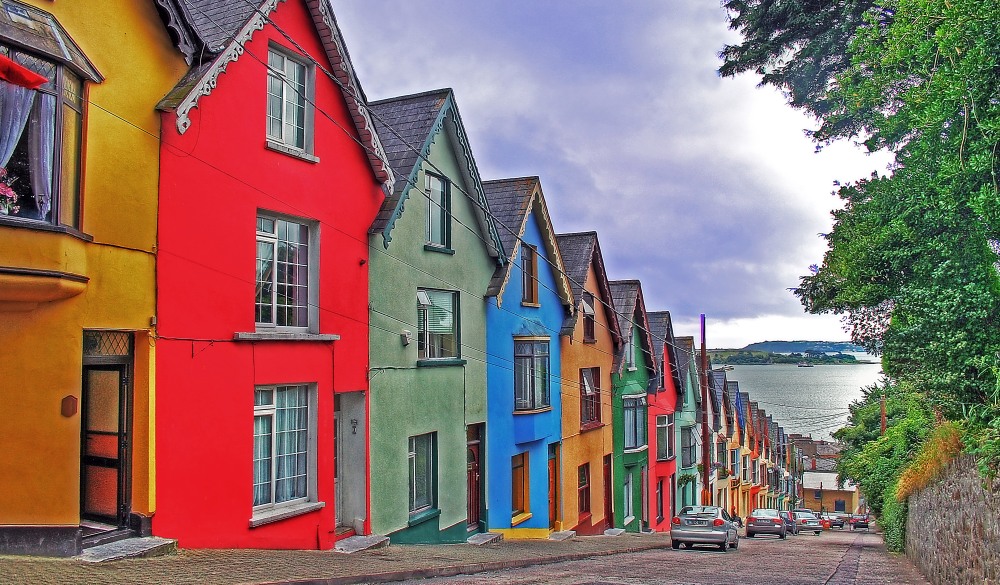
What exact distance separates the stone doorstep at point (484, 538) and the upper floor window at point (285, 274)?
300 inches

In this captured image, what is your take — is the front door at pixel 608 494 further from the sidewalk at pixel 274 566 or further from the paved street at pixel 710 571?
the sidewalk at pixel 274 566

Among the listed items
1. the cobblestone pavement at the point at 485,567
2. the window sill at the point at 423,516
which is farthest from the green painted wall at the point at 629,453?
the window sill at the point at 423,516

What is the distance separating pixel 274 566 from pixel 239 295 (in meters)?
4.00

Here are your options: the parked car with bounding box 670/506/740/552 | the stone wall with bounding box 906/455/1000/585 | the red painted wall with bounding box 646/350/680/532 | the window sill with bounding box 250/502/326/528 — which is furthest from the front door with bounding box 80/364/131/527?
the red painted wall with bounding box 646/350/680/532

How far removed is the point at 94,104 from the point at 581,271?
63.2ft

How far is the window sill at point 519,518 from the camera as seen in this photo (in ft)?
71.6

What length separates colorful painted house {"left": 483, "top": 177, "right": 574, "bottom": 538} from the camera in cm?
2081

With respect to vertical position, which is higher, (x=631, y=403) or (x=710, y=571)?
Result: (x=631, y=403)

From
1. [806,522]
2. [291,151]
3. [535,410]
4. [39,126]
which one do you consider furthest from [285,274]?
[806,522]

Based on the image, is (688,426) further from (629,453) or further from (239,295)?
(239,295)

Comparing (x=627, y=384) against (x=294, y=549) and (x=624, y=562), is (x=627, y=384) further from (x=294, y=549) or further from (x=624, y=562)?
(x=294, y=549)

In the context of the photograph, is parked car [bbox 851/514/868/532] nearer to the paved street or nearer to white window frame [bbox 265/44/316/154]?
the paved street

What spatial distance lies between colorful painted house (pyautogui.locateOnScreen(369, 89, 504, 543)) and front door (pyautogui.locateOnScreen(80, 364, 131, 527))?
5.46m

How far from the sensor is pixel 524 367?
2244cm
